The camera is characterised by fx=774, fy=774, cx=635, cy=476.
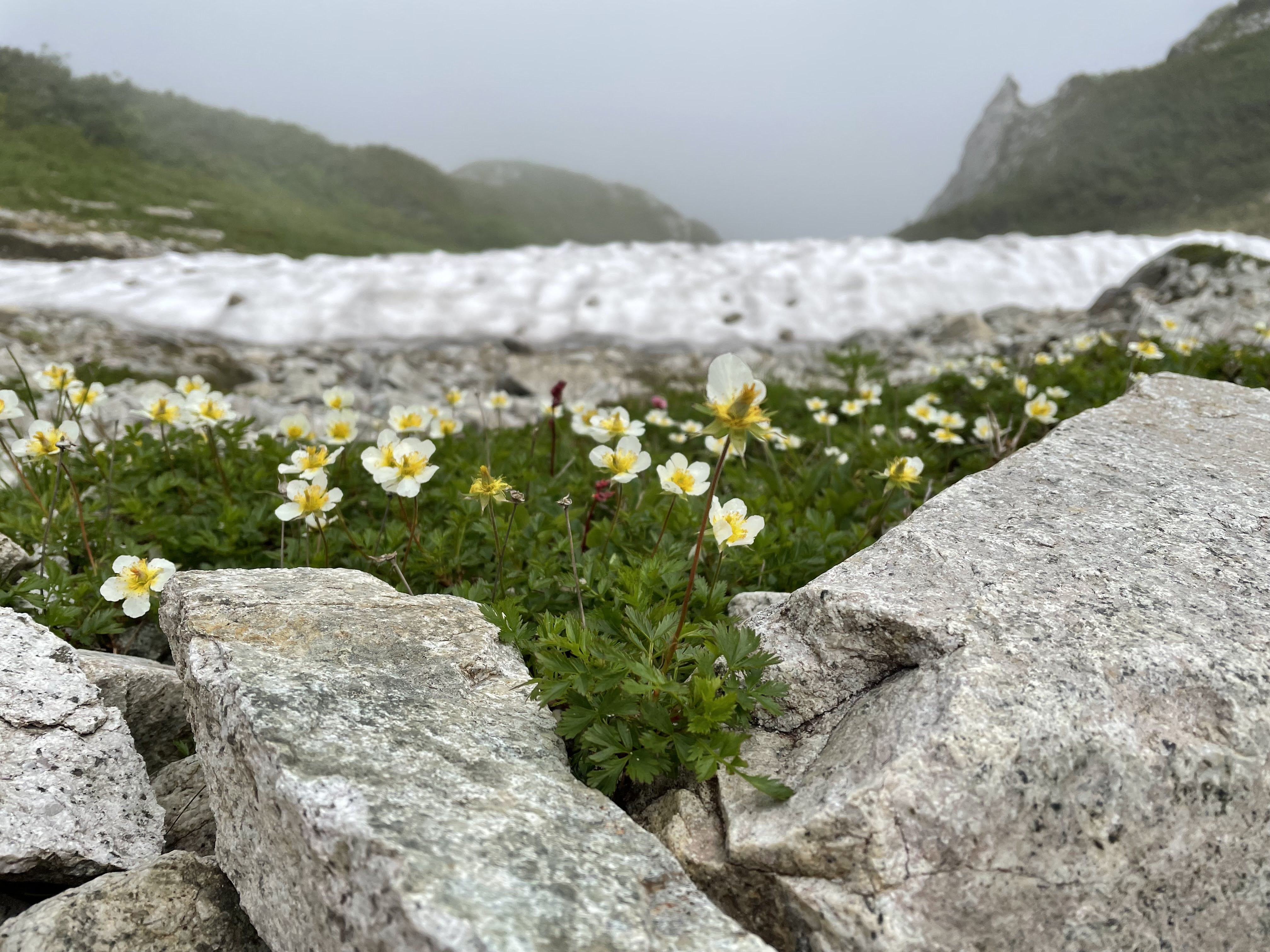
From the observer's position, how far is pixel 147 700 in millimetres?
2584

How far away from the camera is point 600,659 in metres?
2.04

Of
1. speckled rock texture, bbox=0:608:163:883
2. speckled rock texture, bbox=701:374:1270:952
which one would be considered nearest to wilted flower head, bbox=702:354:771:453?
speckled rock texture, bbox=701:374:1270:952

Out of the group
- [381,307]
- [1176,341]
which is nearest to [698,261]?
[381,307]

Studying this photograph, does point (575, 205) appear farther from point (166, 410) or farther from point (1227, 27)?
point (166, 410)

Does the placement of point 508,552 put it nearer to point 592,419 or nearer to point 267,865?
point 592,419

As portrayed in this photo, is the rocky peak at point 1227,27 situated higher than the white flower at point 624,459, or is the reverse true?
the rocky peak at point 1227,27

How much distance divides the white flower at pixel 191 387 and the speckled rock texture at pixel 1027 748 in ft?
10.9

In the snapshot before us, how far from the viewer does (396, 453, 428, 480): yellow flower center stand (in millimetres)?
2838

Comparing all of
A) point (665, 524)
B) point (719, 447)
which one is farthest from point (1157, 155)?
point (665, 524)

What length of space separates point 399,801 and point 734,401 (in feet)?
3.68

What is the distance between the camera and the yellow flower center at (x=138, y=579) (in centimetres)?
260

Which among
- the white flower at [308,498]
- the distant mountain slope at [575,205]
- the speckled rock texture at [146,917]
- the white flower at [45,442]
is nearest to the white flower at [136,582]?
the white flower at [308,498]

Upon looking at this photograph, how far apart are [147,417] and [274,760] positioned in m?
3.18

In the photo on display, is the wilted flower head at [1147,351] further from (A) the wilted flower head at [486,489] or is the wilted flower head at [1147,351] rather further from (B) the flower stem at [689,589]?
(A) the wilted flower head at [486,489]
